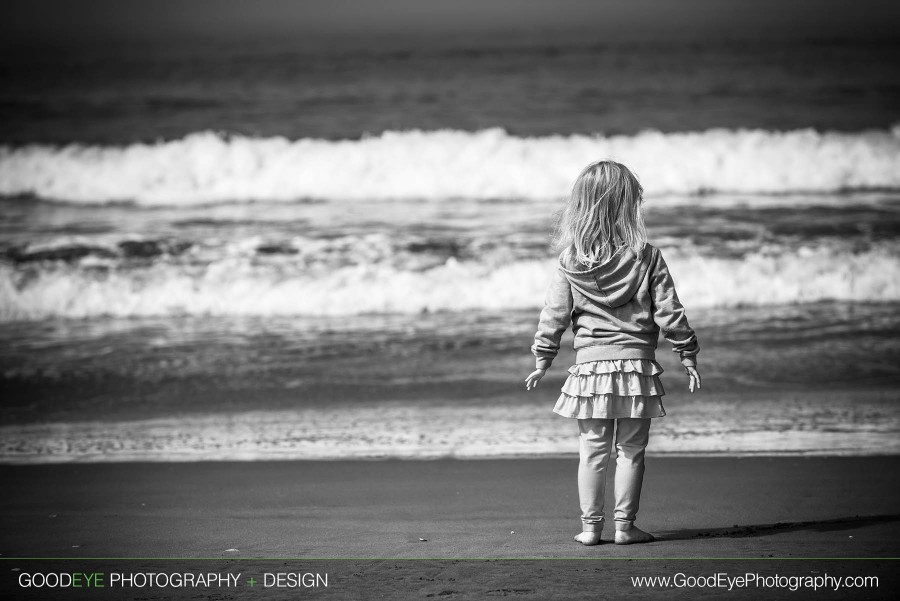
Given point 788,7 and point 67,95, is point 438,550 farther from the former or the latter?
point 67,95

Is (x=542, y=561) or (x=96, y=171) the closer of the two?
(x=542, y=561)

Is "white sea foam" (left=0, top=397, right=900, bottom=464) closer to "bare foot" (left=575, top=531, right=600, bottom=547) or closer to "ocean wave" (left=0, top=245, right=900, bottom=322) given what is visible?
"bare foot" (left=575, top=531, right=600, bottom=547)

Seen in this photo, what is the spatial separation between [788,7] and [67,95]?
30.5 ft

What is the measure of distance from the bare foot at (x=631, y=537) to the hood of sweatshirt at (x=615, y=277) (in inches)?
22.9

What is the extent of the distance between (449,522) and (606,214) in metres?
0.98

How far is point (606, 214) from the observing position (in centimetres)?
236

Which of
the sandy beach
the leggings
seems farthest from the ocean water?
the leggings

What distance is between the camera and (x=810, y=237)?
8172 millimetres

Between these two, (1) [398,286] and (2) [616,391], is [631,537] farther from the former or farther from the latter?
(1) [398,286]

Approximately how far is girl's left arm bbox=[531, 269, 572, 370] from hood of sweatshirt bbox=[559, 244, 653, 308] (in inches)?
1.9

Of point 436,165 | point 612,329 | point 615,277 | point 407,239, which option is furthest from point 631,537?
point 436,165

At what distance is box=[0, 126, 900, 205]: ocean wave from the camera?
10234 mm

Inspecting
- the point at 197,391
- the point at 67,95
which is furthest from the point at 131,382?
the point at 67,95

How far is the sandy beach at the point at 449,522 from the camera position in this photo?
2111mm
